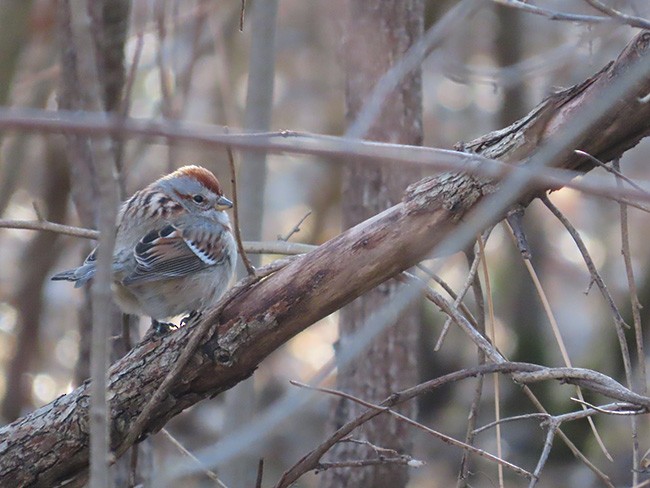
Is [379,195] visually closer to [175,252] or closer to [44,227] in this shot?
[175,252]

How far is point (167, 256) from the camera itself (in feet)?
11.0

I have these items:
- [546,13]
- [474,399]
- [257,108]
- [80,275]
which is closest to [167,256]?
[80,275]

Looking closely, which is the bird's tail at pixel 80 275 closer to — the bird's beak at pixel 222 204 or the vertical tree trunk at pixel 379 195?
the bird's beak at pixel 222 204

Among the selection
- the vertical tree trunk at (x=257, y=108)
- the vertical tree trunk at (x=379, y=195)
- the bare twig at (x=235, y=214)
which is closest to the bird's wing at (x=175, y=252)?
the vertical tree trunk at (x=257, y=108)

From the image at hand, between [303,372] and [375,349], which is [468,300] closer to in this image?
[303,372]

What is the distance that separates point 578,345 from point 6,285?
4.15 meters

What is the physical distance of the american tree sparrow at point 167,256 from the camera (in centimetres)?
325

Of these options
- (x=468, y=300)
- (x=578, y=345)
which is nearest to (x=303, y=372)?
(x=468, y=300)

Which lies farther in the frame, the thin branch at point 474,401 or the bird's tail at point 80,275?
the bird's tail at point 80,275

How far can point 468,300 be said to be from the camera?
6.28 metres

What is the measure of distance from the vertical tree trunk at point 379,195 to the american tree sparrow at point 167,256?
0.52m

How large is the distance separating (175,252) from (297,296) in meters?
1.23

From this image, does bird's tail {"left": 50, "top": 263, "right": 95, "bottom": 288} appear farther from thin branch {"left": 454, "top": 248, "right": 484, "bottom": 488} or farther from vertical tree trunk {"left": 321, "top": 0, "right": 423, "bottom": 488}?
thin branch {"left": 454, "top": 248, "right": 484, "bottom": 488}

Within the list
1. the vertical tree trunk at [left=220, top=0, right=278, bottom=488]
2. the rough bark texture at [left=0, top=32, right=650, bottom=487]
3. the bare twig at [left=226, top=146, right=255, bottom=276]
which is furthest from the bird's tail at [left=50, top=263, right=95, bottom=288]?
the bare twig at [left=226, top=146, right=255, bottom=276]
